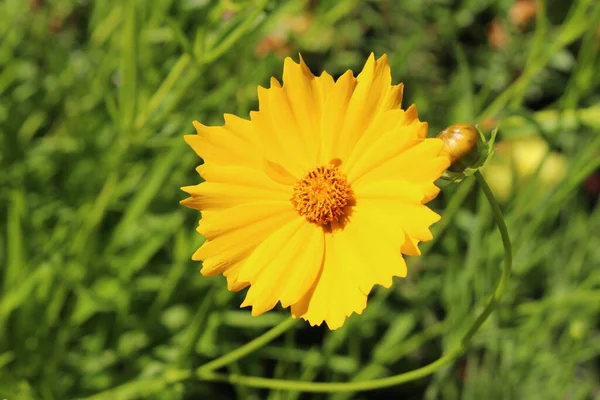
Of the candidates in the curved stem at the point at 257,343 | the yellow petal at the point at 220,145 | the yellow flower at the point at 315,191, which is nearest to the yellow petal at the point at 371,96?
the yellow flower at the point at 315,191

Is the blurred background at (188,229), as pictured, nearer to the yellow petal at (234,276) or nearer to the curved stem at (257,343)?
the curved stem at (257,343)

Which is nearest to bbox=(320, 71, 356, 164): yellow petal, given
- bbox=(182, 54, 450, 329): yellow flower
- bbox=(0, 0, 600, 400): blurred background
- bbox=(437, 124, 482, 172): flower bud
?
bbox=(182, 54, 450, 329): yellow flower

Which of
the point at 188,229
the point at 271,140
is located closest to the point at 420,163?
the point at 271,140

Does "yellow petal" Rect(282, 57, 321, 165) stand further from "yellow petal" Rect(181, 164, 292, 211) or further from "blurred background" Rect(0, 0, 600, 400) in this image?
"blurred background" Rect(0, 0, 600, 400)

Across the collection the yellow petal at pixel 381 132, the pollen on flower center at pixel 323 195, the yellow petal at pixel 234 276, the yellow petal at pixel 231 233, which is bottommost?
the yellow petal at pixel 234 276

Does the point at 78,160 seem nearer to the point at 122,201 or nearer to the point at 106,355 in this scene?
the point at 122,201

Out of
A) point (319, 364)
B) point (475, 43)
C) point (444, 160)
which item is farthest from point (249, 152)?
point (475, 43)
